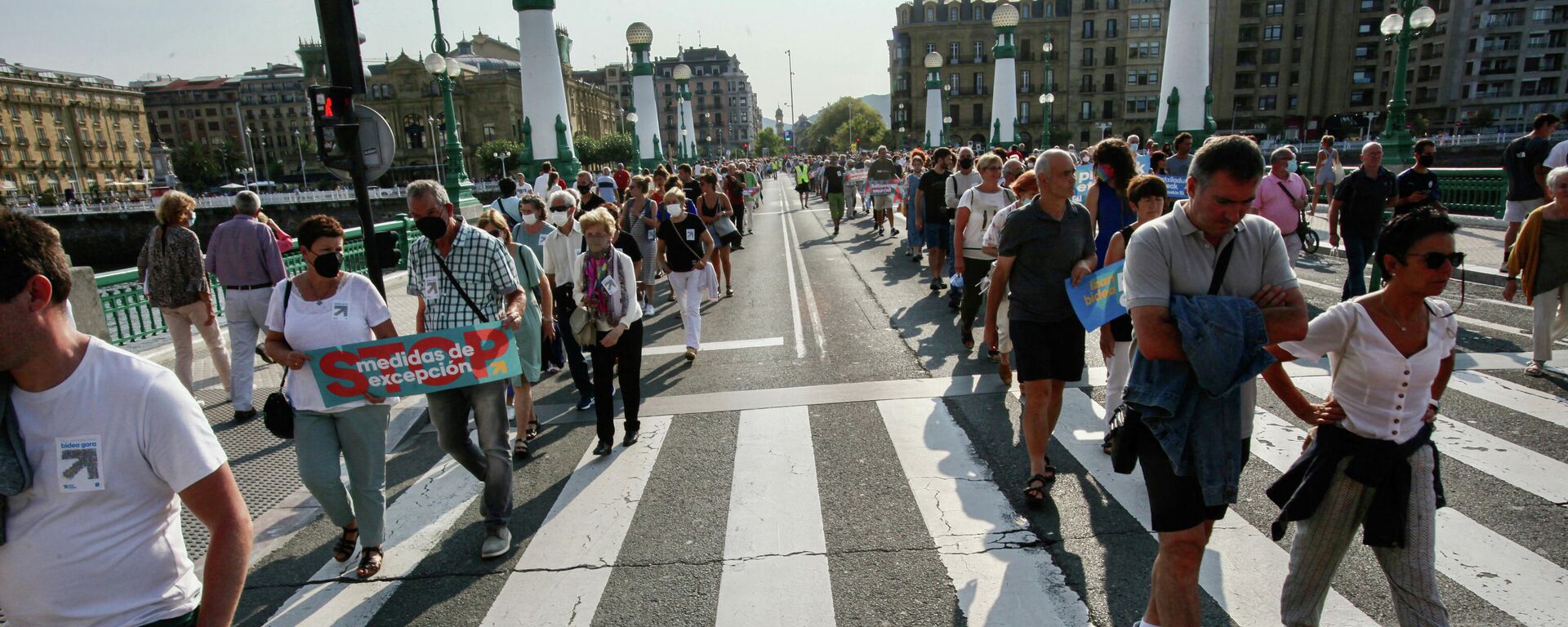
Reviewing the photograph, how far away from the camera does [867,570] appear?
403 centimetres

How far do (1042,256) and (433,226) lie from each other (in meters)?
3.61

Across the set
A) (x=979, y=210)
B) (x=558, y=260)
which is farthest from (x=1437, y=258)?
(x=979, y=210)

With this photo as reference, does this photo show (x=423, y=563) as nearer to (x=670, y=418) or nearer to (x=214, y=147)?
(x=670, y=418)

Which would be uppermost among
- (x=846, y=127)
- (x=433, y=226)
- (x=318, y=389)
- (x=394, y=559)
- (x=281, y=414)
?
(x=846, y=127)

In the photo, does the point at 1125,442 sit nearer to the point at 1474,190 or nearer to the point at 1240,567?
the point at 1240,567

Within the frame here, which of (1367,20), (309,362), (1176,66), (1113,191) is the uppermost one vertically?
(1367,20)

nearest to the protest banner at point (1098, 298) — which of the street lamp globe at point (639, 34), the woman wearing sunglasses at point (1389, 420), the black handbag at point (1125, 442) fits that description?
the black handbag at point (1125, 442)

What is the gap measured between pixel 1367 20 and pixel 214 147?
14323 centimetres

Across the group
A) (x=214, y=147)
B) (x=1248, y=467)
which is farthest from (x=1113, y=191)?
(x=214, y=147)

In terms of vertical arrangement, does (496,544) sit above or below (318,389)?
below

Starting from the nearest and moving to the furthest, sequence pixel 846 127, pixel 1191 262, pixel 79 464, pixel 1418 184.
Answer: pixel 79 464 → pixel 1191 262 → pixel 1418 184 → pixel 846 127

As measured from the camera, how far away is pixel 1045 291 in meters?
4.85

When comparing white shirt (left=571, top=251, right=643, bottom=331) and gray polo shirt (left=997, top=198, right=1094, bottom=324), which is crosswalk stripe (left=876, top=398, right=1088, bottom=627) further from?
white shirt (left=571, top=251, right=643, bottom=331)

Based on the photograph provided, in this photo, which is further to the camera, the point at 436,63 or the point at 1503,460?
the point at 436,63
